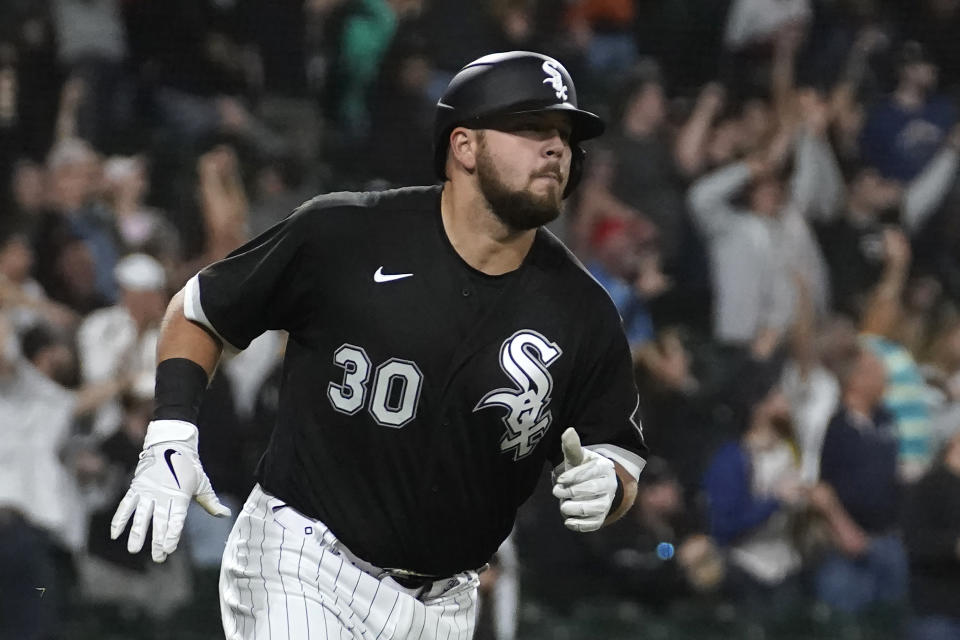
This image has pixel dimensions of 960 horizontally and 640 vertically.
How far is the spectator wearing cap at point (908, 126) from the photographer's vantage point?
27.2ft

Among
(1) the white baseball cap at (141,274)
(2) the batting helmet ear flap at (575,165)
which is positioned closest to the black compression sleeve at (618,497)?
(2) the batting helmet ear flap at (575,165)

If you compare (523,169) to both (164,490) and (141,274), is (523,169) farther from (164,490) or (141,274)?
(141,274)

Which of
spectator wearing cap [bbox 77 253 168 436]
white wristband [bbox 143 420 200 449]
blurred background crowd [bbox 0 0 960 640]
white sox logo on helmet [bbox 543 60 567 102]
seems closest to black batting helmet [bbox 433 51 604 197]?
white sox logo on helmet [bbox 543 60 567 102]

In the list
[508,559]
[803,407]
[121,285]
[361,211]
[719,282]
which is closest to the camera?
[361,211]

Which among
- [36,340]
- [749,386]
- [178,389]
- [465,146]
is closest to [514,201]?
[465,146]

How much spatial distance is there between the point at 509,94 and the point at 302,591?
107cm

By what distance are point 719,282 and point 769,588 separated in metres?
1.59

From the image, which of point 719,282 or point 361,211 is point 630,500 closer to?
point 361,211

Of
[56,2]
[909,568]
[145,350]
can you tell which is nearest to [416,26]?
[56,2]

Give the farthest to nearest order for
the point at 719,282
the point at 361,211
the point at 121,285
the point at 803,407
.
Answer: the point at 719,282 → the point at 803,407 → the point at 121,285 → the point at 361,211

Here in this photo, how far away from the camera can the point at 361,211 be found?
3.18 metres

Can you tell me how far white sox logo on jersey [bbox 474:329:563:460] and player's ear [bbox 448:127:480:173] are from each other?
362 millimetres

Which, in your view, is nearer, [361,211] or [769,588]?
[361,211]

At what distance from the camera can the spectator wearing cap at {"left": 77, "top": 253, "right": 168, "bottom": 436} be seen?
661cm
